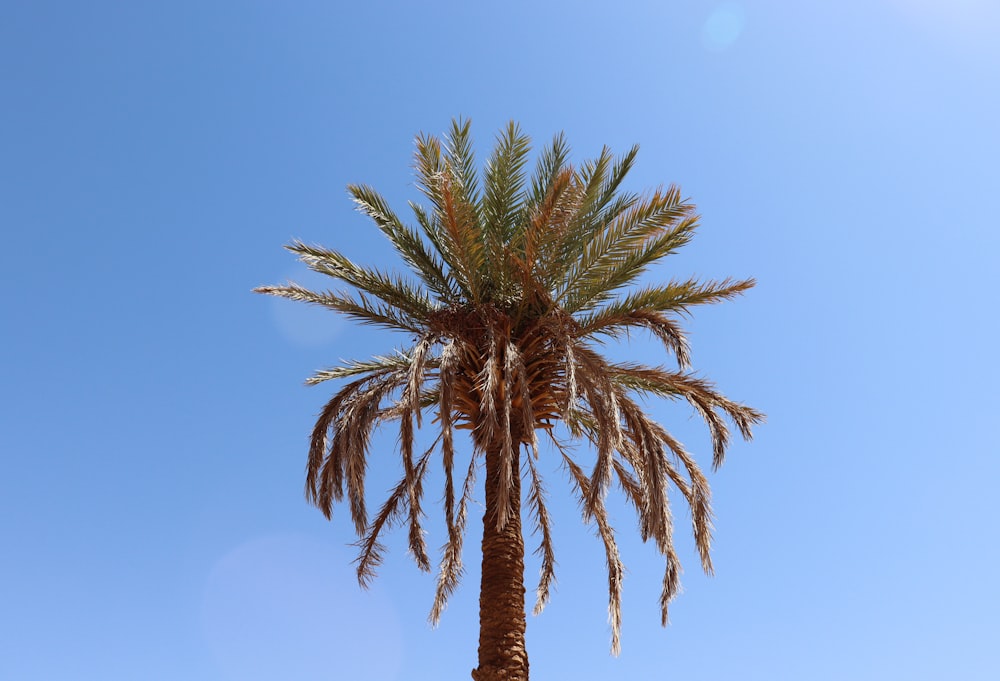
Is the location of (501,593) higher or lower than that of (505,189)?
lower

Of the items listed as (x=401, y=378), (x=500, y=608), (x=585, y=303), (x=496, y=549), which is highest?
(x=585, y=303)

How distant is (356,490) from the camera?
12.9 metres

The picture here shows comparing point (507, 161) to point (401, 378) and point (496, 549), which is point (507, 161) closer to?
point (401, 378)

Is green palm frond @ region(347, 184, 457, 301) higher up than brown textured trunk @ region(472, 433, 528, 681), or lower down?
higher up

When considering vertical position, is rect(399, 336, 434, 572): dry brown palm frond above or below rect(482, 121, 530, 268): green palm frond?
below

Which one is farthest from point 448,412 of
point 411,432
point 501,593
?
point 501,593

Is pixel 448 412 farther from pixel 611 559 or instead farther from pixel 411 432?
pixel 611 559

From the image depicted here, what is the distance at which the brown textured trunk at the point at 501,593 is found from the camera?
1208 centimetres

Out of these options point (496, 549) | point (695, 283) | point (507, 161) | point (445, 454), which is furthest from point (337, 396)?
point (695, 283)

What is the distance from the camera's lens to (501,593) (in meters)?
12.5

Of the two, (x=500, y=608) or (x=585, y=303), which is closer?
(x=500, y=608)

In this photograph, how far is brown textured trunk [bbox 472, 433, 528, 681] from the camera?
1208 centimetres

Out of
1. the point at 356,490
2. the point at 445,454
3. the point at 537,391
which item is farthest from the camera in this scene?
the point at 537,391

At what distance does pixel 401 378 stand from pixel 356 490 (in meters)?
1.84
